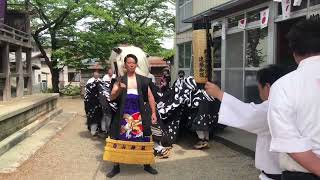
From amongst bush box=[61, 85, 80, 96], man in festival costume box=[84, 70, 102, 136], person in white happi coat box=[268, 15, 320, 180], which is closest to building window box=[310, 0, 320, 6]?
man in festival costume box=[84, 70, 102, 136]

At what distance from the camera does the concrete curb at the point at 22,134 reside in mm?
8009

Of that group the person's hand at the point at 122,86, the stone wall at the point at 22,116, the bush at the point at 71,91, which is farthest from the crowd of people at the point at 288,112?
the bush at the point at 71,91

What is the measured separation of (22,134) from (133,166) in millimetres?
3597

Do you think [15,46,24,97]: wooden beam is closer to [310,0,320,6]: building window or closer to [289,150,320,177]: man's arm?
[310,0,320,6]: building window

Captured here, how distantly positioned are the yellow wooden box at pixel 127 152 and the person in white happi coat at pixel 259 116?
3.53 meters

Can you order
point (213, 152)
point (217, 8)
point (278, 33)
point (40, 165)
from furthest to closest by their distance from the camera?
1. point (217, 8)
2. point (278, 33)
3. point (213, 152)
4. point (40, 165)

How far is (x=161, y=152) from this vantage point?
743 centimetres

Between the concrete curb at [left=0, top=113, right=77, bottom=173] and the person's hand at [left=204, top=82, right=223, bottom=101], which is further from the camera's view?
the concrete curb at [left=0, top=113, right=77, bottom=173]

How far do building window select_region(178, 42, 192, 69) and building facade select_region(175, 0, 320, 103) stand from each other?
2938mm

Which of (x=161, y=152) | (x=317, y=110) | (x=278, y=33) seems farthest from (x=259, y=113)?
(x=278, y=33)

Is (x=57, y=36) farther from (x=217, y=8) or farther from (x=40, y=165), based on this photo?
(x=40, y=165)

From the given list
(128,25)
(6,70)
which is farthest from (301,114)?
(128,25)

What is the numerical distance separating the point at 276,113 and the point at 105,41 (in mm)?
23708

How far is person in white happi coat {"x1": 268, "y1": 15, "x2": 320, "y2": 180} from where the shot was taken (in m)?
1.93
